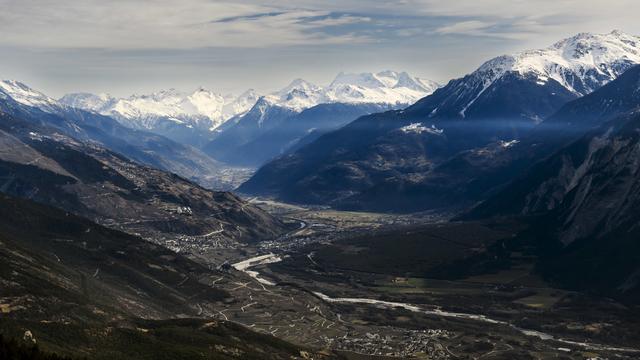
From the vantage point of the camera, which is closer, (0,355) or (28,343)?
(0,355)

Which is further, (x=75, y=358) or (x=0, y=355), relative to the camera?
(x=75, y=358)

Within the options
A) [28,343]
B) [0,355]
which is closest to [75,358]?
[28,343]

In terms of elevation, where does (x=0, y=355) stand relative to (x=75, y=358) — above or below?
above

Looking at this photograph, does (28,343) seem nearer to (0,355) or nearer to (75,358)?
(75,358)
